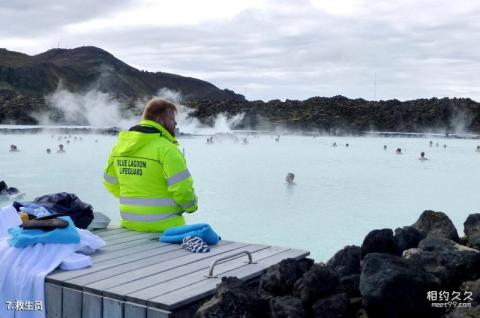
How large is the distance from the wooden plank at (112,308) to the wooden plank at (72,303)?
17cm

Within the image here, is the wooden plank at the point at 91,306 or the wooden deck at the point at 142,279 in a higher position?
the wooden deck at the point at 142,279

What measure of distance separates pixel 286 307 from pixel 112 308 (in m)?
0.86

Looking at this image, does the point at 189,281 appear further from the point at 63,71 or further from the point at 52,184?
the point at 63,71

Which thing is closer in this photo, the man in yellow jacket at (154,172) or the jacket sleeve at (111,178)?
the man in yellow jacket at (154,172)

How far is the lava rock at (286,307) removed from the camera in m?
2.93

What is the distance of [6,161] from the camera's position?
1847 centimetres

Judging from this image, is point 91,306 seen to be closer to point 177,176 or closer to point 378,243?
point 177,176

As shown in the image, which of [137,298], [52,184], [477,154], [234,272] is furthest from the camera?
[477,154]

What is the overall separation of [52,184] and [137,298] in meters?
10.9

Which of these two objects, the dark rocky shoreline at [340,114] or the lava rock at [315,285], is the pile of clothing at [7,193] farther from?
the dark rocky shoreline at [340,114]

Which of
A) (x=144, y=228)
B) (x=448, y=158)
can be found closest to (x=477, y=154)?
(x=448, y=158)

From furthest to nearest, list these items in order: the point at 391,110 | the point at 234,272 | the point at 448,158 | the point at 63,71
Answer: the point at 63,71 → the point at 391,110 → the point at 448,158 → the point at 234,272

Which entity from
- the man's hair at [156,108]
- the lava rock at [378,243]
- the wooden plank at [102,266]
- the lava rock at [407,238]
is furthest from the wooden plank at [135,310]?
the lava rock at [407,238]

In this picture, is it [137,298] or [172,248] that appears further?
[172,248]
